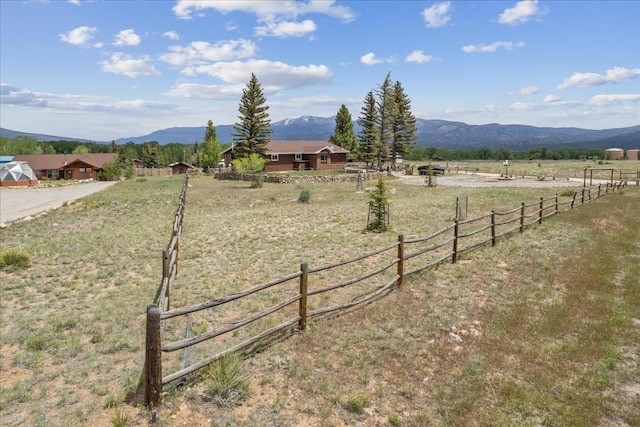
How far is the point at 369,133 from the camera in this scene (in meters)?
59.9

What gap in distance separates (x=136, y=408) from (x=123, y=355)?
2.17 meters

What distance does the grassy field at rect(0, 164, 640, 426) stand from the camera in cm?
534

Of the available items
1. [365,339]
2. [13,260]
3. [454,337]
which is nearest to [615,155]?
[454,337]

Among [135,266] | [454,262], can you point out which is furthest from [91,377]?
[454,262]

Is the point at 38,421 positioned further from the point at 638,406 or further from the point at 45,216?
the point at 45,216

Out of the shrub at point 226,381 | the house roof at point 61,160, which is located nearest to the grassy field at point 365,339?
the shrub at point 226,381

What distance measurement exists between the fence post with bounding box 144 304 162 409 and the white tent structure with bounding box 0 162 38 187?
62598 millimetres

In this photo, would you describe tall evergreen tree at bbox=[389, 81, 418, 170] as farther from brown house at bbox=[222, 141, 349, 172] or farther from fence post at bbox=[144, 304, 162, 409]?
fence post at bbox=[144, 304, 162, 409]

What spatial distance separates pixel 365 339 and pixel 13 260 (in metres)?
12.0

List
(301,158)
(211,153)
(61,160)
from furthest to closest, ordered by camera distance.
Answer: (211,153)
(61,160)
(301,158)

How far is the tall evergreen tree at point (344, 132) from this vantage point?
72.8m

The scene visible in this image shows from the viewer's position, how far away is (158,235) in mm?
17484

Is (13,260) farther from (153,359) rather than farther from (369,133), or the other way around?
(369,133)

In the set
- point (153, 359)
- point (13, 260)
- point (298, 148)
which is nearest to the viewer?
point (153, 359)
